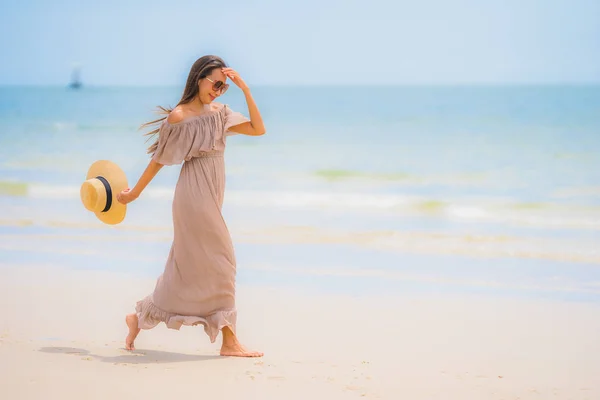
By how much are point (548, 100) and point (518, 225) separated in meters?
28.3

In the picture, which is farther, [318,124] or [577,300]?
[318,124]

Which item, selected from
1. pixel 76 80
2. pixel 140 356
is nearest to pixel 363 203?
pixel 140 356

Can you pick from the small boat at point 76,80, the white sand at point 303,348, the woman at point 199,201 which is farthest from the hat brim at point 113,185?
the small boat at point 76,80

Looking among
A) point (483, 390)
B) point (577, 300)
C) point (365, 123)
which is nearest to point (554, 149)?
point (365, 123)

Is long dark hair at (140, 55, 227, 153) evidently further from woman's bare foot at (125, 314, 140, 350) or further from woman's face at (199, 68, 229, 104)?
woman's bare foot at (125, 314, 140, 350)

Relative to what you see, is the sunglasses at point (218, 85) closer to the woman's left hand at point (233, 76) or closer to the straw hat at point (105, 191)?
the woman's left hand at point (233, 76)

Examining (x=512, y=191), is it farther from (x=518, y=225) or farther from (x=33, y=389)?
(x=33, y=389)

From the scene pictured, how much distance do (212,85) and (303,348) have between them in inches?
67.5

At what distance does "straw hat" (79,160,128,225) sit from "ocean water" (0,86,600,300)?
258 centimetres

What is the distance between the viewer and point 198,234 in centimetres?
441

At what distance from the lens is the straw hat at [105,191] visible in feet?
→ 14.8

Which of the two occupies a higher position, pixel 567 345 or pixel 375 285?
pixel 375 285

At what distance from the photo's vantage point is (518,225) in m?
10.6

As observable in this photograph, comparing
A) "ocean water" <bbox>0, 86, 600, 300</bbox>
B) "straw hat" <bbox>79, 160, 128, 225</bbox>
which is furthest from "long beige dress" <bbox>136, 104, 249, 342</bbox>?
"ocean water" <bbox>0, 86, 600, 300</bbox>
